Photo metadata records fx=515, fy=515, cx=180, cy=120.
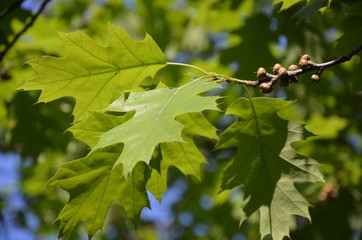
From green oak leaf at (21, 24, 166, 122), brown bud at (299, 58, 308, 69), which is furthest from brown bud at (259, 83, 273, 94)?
green oak leaf at (21, 24, 166, 122)

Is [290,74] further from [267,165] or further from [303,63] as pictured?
[267,165]

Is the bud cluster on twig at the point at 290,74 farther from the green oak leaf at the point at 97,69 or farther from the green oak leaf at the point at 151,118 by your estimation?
the green oak leaf at the point at 97,69

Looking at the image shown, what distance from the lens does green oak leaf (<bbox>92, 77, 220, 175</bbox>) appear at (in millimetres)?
1785

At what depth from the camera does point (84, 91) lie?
238 centimetres

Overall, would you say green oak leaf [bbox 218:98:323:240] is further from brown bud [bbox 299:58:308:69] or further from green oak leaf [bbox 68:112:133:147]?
green oak leaf [bbox 68:112:133:147]

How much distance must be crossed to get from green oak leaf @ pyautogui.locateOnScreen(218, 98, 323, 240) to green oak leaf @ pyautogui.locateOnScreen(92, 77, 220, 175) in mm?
302

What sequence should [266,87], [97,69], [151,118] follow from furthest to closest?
1. [97,69]
2. [266,87]
3. [151,118]

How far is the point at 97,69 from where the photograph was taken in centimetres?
238

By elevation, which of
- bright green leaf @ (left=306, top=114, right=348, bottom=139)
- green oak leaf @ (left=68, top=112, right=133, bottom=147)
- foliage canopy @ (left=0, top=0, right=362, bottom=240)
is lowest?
bright green leaf @ (left=306, top=114, right=348, bottom=139)

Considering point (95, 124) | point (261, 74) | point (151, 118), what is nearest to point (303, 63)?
point (261, 74)

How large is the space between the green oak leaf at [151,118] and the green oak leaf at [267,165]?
0.30m

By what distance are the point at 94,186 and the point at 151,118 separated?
1.44 feet

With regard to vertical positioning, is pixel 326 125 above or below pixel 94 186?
below

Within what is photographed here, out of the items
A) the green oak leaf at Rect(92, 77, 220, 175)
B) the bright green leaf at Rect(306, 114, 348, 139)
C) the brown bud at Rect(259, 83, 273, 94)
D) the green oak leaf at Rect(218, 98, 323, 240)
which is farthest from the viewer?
the bright green leaf at Rect(306, 114, 348, 139)
